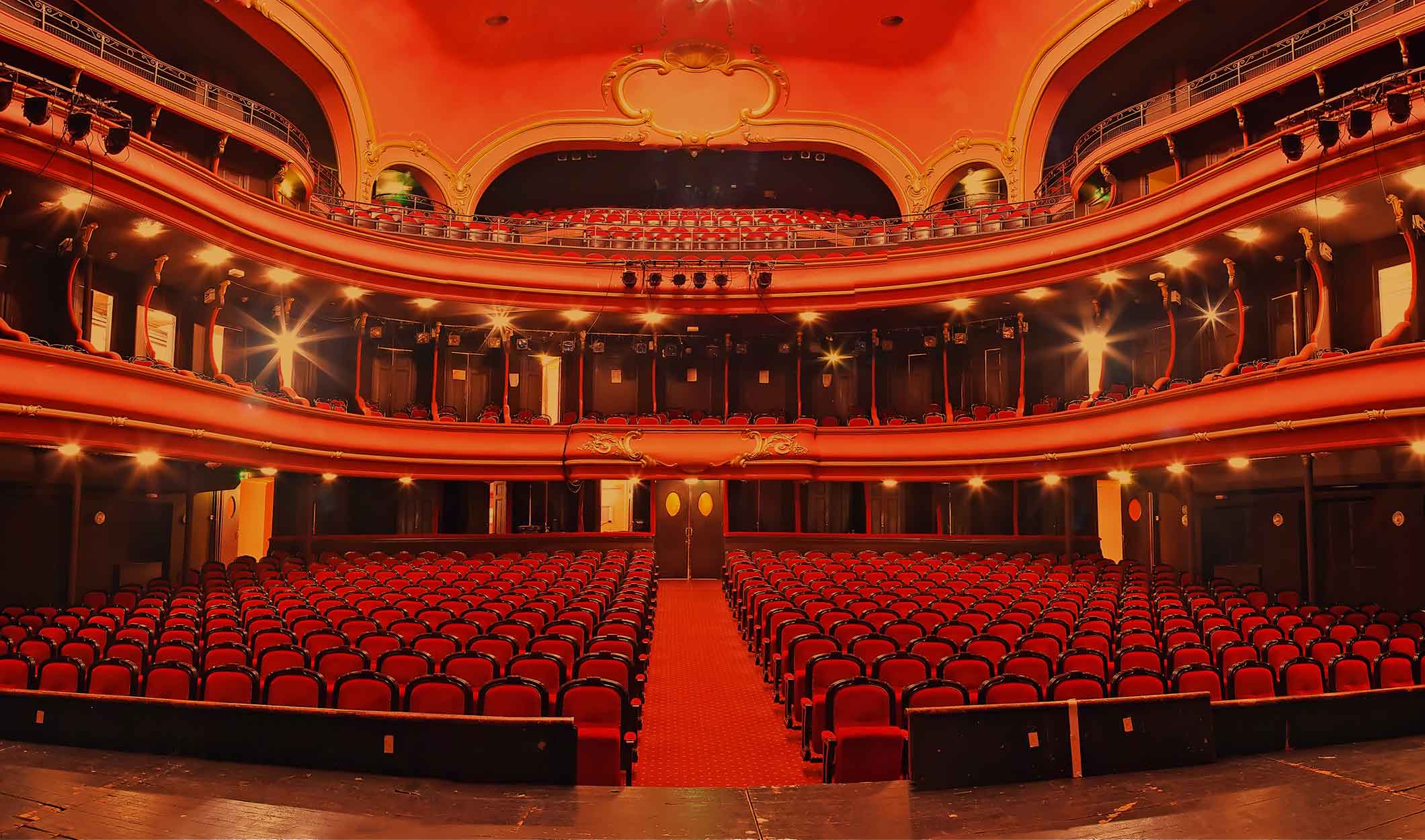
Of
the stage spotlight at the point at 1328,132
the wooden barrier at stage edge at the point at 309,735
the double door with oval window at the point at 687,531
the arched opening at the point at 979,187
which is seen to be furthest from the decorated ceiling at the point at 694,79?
the wooden barrier at stage edge at the point at 309,735

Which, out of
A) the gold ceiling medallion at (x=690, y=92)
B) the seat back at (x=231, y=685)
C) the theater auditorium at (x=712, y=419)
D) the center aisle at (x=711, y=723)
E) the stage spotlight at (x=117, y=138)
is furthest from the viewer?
the gold ceiling medallion at (x=690, y=92)

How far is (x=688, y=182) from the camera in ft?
94.0

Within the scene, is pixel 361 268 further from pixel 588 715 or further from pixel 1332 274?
pixel 1332 274

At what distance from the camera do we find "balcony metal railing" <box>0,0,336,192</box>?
14766 millimetres

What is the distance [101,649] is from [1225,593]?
1293cm

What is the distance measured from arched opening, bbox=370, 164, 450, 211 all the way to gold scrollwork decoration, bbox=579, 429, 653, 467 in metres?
9.24

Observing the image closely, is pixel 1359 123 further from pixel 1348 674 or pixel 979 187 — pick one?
pixel 979 187

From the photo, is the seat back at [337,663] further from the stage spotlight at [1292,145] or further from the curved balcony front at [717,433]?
the stage spotlight at [1292,145]

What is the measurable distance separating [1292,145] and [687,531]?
13806mm

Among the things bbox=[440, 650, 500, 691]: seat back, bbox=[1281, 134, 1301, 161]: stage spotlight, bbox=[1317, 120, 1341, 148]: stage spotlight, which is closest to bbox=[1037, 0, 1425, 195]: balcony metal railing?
bbox=[1281, 134, 1301, 161]: stage spotlight

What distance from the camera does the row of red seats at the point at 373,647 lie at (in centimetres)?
573

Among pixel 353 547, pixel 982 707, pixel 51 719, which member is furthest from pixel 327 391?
pixel 982 707

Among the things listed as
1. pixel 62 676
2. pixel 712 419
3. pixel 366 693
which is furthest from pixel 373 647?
pixel 712 419

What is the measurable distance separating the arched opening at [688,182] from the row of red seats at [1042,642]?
1701cm
